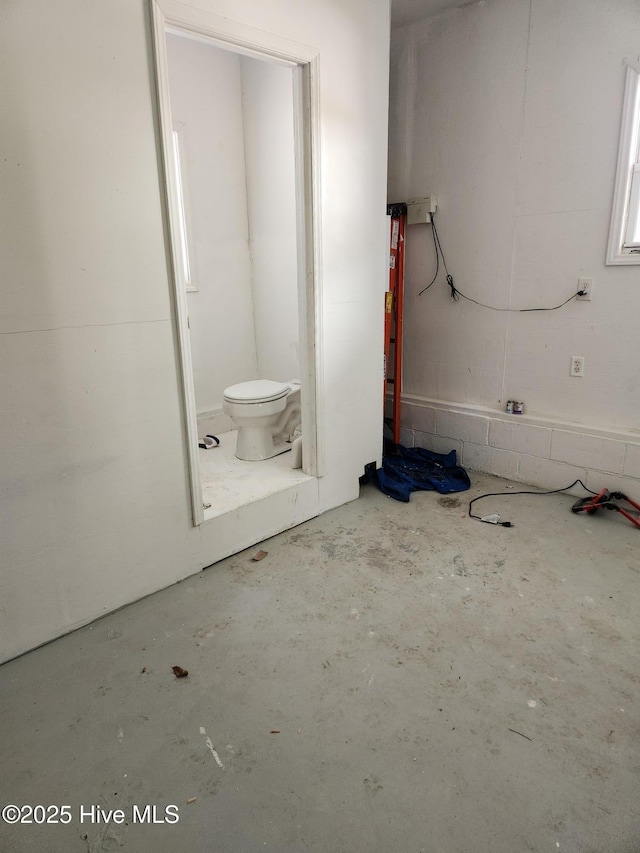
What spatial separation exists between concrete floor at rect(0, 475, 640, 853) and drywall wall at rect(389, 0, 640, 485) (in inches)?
39.9

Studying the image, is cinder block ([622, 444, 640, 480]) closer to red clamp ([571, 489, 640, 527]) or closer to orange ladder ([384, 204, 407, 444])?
red clamp ([571, 489, 640, 527])

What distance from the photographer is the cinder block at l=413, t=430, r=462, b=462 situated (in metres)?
3.54

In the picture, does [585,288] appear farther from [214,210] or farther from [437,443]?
[214,210]

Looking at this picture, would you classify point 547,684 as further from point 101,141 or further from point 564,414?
point 101,141

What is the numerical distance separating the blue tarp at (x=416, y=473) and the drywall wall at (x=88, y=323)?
3.56 feet

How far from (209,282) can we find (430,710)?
291 centimetres

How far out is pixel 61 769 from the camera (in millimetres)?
1480

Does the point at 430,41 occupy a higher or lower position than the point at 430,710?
higher

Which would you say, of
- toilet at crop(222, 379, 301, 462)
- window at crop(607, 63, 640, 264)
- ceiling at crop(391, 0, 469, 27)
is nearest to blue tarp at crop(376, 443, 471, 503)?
toilet at crop(222, 379, 301, 462)

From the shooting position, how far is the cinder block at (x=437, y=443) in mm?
3542

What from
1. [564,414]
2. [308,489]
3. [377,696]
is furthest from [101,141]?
[564,414]

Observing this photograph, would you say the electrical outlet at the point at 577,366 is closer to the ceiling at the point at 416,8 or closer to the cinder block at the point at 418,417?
the cinder block at the point at 418,417

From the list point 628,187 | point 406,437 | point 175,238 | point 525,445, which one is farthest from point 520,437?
point 175,238

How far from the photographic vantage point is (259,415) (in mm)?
3068
